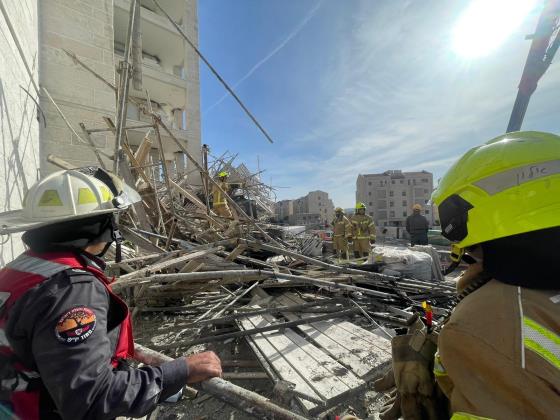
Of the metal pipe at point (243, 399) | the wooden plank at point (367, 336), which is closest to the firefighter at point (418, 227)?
the wooden plank at point (367, 336)

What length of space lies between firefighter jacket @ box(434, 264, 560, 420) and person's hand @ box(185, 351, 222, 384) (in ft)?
3.51

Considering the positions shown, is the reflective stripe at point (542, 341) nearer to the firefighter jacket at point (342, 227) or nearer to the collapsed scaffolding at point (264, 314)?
the collapsed scaffolding at point (264, 314)

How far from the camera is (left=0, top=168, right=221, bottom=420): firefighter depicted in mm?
896

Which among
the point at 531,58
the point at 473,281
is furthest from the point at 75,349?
the point at 531,58

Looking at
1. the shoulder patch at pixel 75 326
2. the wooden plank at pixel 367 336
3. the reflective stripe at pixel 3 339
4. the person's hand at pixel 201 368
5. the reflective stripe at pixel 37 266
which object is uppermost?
the reflective stripe at pixel 37 266

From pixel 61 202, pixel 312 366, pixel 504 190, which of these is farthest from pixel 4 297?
pixel 312 366

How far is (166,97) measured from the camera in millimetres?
13094

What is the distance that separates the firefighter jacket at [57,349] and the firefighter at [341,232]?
9.35 metres

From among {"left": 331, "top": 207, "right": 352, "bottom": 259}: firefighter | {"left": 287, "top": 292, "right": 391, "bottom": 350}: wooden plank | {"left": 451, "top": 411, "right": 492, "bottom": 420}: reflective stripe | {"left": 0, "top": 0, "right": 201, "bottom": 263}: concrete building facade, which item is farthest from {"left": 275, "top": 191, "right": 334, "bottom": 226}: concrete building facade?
{"left": 451, "top": 411, "right": 492, "bottom": 420}: reflective stripe

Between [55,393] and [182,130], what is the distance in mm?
14360

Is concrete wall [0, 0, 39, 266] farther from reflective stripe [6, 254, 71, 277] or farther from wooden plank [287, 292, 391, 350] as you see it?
wooden plank [287, 292, 391, 350]

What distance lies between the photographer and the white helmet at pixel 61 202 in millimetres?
1176

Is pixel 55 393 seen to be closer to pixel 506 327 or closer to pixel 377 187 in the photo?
pixel 506 327

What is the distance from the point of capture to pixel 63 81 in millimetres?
5746
